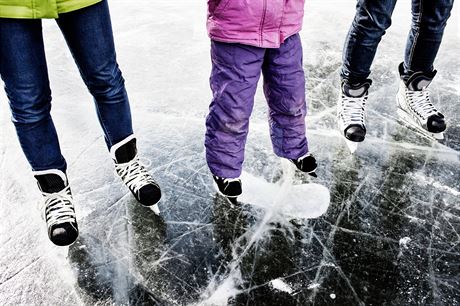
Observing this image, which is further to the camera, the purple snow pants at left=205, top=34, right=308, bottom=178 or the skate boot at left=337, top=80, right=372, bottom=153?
the skate boot at left=337, top=80, right=372, bottom=153

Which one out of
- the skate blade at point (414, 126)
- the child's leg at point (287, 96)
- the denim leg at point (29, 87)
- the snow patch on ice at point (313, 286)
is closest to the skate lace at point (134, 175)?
the denim leg at point (29, 87)

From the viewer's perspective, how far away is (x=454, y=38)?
289cm

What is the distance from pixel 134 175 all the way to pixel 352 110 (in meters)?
0.99

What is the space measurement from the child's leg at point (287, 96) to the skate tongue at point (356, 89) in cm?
41

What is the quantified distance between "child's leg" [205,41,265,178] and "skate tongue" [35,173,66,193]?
1.69 feet

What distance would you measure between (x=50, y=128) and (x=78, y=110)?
81 centimetres

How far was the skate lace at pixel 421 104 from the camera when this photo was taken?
6.68 ft

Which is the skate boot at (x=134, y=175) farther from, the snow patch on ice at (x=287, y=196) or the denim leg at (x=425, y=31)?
the denim leg at (x=425, y=31)

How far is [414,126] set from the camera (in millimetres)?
2096

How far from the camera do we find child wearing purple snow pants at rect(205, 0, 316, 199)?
1.39 meters

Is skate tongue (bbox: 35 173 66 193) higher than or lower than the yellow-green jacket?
lower

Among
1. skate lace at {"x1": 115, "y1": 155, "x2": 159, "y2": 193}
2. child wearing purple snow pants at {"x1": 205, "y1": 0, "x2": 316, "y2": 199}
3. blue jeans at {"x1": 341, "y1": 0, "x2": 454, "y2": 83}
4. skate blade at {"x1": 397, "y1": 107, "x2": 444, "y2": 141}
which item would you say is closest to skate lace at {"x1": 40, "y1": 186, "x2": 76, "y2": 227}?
skate lace at {"x1": 115, "y1": 155, "x2": 159, "y2": 193}

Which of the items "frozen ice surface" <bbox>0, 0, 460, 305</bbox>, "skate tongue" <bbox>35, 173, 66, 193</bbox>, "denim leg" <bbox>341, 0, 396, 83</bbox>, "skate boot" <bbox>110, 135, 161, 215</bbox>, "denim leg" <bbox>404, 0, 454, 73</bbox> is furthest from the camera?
"denim leg" <bbox>404, 0, 454, 73</bbox>

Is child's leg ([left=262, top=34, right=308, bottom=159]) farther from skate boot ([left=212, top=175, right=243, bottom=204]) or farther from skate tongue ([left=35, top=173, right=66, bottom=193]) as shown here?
skate tongue ([left=35, top=173, right=66, bottom=193])
